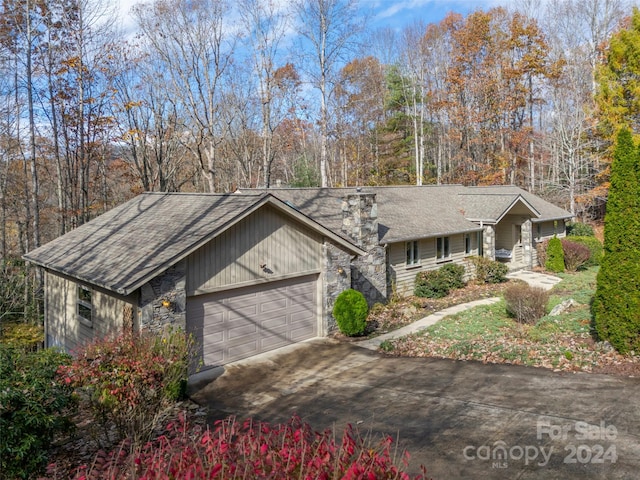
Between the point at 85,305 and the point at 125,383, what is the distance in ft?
20.8

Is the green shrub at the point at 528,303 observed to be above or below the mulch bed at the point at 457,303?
above

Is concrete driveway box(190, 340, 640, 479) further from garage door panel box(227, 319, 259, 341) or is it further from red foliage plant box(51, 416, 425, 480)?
red foliage plant box(51, 416, 425, 480)

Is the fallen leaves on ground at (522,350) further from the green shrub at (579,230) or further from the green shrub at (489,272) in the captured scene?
the green shrub at (579,230)

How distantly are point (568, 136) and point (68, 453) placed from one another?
116ft

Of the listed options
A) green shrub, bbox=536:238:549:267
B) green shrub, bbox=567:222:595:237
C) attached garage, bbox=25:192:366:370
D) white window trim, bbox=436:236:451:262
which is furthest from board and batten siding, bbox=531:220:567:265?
attached garage, bbox=25:192:366:370

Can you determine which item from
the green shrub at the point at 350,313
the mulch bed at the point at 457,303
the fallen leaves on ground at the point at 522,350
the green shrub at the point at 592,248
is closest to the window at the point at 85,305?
the green shrub at the point at 350,313

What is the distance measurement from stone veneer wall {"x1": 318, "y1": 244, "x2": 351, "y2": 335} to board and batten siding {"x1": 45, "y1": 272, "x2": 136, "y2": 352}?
5723 mm

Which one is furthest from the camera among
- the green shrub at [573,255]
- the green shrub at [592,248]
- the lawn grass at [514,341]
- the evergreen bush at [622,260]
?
the green shrub at [592,248]

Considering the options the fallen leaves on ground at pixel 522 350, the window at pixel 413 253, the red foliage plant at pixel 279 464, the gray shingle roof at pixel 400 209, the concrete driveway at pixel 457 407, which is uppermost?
the gray shingle roof at pixel 400 209

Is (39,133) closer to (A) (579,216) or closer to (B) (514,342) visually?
(B) (514,342)

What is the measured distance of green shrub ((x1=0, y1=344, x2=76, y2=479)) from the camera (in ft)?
19.8

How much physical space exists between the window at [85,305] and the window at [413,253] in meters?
12.1

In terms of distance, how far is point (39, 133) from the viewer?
23.5 m

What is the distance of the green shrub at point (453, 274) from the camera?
66.2 ft
